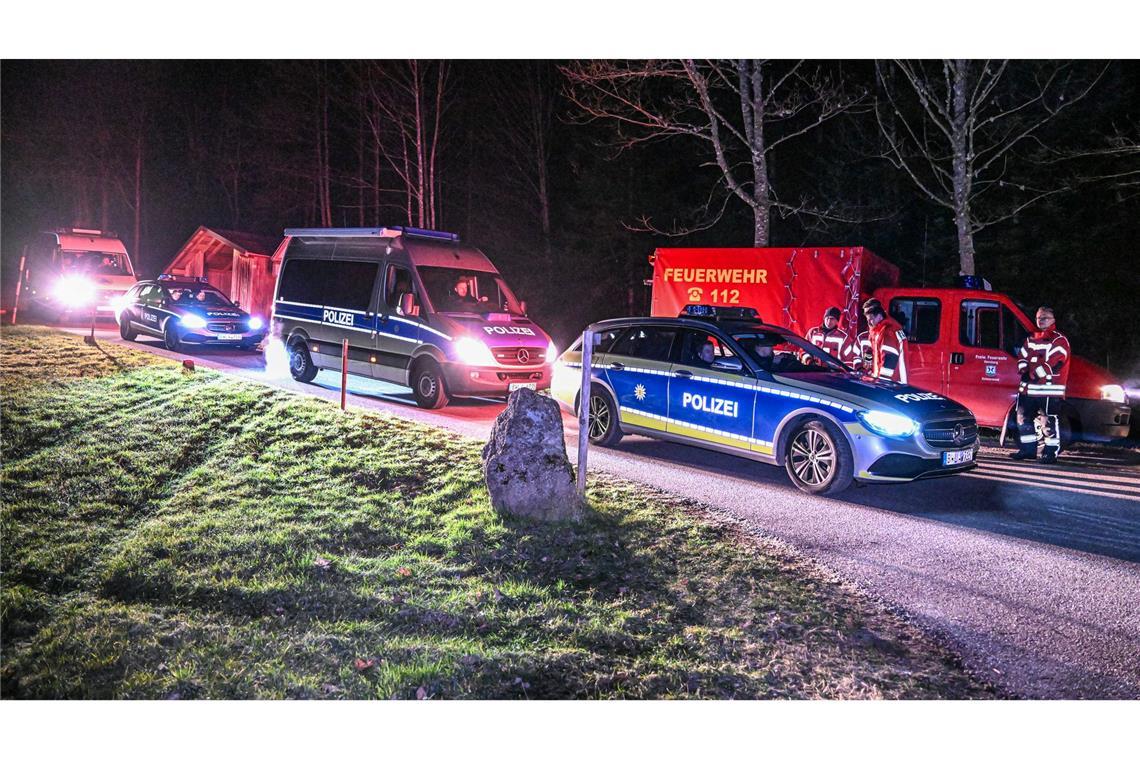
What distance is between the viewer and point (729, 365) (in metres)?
8.27

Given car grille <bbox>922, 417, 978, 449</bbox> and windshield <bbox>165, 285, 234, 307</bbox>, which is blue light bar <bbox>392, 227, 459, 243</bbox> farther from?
windshield <bbox>165, 285, 234, 307</bbox>

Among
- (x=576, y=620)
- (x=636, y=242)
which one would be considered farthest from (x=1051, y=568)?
(x=636, y=242)

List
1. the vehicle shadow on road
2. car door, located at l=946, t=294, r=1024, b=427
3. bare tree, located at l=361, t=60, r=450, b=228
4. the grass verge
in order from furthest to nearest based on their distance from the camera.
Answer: bare tree, located at l=361, t=60, r=450, b=228 → car door, located at l=946, t=294, r=1024, b=427 → the vehicle shadow on road → the grass verge

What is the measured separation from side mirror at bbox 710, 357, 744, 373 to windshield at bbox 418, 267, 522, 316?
456 cm

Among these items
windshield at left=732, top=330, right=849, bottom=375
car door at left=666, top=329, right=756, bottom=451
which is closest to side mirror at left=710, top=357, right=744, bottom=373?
car door at left=666, top=329, right=756, bottom=451

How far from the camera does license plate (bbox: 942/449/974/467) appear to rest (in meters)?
7.37

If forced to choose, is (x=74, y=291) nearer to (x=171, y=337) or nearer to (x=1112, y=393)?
(x=171, y=337)

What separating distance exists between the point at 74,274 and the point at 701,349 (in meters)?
20.4

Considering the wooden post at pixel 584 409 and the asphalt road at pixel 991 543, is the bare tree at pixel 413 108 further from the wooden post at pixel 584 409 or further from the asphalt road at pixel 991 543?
the wooden post at pixel 584 409

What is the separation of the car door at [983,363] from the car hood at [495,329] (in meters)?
5.60

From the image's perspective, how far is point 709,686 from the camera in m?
4.07

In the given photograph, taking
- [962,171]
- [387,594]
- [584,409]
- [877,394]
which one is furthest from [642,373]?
[962,171]

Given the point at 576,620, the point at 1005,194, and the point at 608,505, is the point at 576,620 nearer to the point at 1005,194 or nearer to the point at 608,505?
the point at 608,505

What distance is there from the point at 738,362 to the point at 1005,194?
52.5ft
